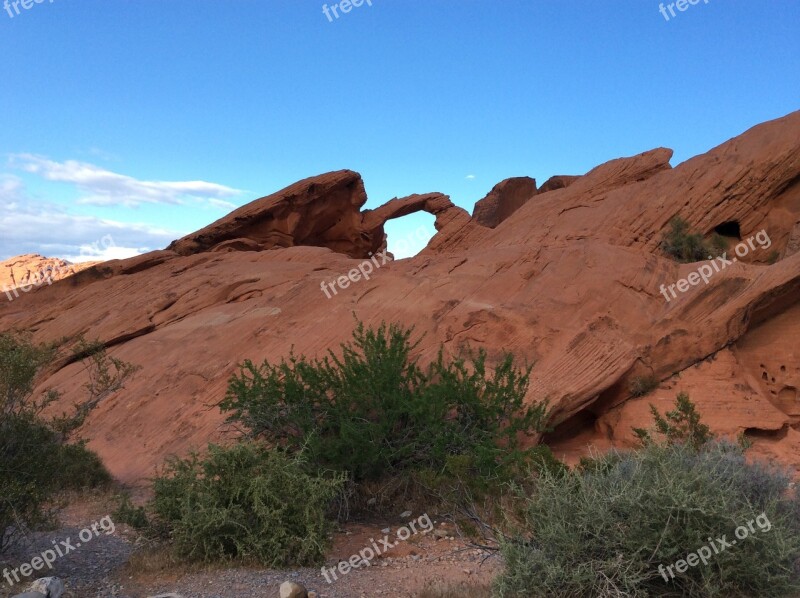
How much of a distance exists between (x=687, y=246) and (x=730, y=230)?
261cm

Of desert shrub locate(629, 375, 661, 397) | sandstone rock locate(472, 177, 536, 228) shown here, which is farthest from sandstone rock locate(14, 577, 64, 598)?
sandstone rock locate(472, 177, 536, 228)

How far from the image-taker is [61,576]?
6.71 metres

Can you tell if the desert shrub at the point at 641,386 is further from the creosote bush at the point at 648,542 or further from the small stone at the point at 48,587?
the small stone at the point at 48,587

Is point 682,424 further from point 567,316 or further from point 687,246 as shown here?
point 687,246

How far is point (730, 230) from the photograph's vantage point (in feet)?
59.4

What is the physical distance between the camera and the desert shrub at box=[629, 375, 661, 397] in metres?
12.3

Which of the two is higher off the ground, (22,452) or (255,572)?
(22,452)

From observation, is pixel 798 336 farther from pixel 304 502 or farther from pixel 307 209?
pixel 307 209

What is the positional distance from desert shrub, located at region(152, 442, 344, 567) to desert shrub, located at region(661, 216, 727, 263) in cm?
1216

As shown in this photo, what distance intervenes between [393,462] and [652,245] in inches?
408

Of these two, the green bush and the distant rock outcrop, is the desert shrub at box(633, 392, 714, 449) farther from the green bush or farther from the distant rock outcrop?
the distant rock outcrop

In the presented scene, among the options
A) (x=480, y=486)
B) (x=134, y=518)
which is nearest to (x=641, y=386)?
(x=480, y=486)

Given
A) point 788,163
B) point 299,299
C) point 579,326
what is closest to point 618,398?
point 579,326

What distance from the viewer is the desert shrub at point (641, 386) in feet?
40.4
